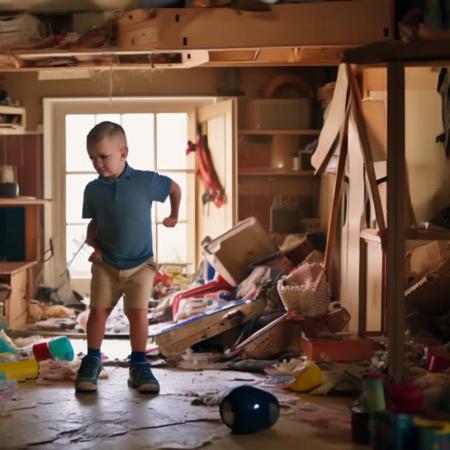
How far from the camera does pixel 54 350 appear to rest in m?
3.45

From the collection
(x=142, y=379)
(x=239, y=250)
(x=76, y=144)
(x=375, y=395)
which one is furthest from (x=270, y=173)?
(x=375, y=395)

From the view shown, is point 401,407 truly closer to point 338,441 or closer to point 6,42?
point 338,441

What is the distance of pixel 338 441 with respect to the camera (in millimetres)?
2320

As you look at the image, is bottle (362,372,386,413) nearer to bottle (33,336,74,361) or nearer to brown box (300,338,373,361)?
brown box (300,338,373,361)

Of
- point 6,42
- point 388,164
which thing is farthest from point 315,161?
point 6,42

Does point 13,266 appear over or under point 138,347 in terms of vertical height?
over

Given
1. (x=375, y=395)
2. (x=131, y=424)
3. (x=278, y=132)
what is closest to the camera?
(x=375, y=395)

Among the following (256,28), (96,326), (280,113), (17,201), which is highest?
(256,28)

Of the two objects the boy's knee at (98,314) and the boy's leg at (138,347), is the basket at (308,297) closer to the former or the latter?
the boy's leg at (138,347)

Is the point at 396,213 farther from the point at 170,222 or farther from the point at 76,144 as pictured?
the point at 76,144

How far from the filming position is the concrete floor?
7.50 feet

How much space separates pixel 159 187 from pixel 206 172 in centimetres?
269

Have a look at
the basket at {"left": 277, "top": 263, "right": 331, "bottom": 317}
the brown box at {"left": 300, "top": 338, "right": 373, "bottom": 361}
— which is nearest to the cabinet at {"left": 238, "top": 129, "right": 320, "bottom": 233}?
the basket at {"left": 277, "top": 263, "right": 331, "bottom": 317}

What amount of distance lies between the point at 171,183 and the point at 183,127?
9.74 feet
